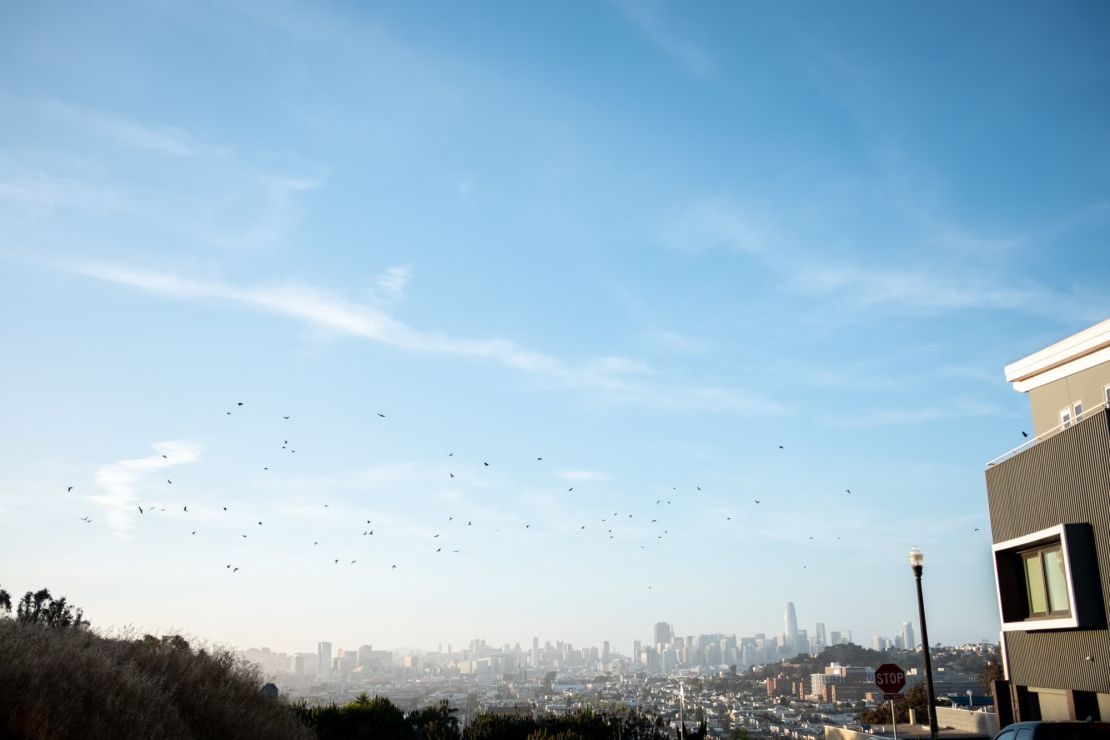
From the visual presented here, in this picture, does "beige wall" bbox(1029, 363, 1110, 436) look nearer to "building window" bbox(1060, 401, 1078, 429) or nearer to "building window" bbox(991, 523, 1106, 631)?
"building window" bbox(1060, 401, 1078, 429)

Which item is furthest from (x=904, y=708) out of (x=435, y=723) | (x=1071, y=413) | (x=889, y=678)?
(x=435, y=723)

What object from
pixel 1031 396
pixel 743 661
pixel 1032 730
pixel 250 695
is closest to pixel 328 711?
pixel 250 695

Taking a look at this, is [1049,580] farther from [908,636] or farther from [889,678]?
[908,636]

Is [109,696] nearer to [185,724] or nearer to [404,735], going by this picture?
[185,724]

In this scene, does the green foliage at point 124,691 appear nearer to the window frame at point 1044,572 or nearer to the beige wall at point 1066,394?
the window frame at point 1044,572

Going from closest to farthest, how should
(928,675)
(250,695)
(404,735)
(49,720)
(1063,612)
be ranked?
(49,720)
(250,695)
(1063,612)
(928,675)
(404,735)

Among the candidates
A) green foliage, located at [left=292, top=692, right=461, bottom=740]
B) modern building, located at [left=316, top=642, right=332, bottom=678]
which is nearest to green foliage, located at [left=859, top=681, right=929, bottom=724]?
green foliage, located at [left=292, top=692, right=461, bottom=740]
